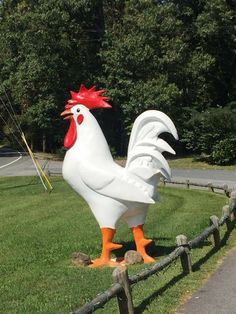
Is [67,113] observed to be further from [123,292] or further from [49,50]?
[49,50]

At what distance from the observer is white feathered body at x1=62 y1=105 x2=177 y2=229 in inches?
371

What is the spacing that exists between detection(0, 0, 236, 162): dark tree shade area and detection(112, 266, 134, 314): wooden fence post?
1065 inches

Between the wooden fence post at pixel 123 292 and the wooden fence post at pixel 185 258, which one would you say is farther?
the wooden fence post at pixel 185 258

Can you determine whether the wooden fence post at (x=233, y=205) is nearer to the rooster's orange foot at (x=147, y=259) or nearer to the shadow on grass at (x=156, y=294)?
the rooster's orange foot at (x=147, y=259)

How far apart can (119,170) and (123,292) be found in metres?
3.36

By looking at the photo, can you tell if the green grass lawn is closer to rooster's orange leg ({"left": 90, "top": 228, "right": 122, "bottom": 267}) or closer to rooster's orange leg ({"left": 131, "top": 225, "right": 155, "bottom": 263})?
rooster's orange leg ({"left": 90, "top": 228, "right": 122, "bottom": 267})

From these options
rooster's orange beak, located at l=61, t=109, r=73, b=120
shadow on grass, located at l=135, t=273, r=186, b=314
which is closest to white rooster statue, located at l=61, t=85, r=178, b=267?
rooster's orange beak, located at l=61, t=109, r=73, b=120

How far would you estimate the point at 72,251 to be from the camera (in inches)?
432

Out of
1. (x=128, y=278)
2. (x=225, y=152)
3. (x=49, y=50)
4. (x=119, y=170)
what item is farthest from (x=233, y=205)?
(x=49, y=50)

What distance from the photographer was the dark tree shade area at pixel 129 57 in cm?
3416

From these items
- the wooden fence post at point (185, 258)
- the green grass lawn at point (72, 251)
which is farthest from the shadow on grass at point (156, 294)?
the wooden fence post at point (185, 258)

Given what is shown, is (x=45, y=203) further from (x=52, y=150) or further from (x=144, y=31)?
(x=52, y=150)

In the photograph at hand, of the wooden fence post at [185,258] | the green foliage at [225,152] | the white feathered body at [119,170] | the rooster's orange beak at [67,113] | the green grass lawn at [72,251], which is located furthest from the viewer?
the green foliage at [225,152]

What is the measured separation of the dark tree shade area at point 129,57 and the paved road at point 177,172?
3133 mm
